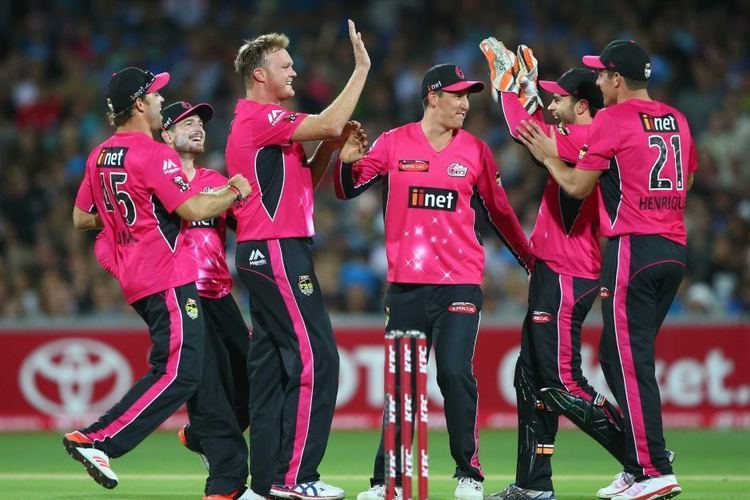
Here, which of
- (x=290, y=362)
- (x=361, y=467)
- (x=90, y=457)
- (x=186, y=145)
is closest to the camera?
(x=90, y=457)

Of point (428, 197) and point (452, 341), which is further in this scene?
point (428, 197)

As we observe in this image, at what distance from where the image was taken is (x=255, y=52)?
795 centimetres

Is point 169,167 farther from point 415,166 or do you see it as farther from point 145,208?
point 415,166

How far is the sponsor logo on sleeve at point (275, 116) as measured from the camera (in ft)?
25.2

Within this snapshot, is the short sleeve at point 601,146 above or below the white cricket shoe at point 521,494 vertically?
above

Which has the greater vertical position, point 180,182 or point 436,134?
point 436,134

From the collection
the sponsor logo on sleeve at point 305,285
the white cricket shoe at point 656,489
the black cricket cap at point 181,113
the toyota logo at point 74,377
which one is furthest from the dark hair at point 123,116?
the toyota logo at point 74,377

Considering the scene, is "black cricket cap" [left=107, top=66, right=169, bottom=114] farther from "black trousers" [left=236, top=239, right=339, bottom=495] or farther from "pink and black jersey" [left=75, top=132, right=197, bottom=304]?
"black trousers" [left=236, top=239, right=339, bottom=495]

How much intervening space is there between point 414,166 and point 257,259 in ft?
3.75

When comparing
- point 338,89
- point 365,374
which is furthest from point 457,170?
point 338,89

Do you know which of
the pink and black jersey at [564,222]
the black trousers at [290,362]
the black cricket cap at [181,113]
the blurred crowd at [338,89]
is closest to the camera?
the black trousers at [290,362]

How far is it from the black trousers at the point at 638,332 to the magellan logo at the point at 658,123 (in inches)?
26.4

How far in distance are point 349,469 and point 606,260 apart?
3205 mm

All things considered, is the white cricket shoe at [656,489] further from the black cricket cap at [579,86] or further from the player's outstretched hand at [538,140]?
the black cricket cap at [579,86]
